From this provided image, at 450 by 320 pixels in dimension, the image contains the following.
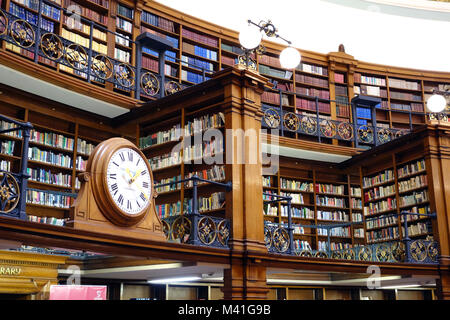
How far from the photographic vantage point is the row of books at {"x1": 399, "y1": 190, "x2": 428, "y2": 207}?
7708 mm

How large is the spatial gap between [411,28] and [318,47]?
257cm

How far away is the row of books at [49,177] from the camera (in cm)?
630

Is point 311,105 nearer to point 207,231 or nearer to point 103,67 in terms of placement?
point 103,67

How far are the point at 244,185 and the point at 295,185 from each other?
141 inches

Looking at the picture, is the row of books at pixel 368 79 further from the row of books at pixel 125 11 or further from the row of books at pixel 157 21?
the row of books at pixel 125 11

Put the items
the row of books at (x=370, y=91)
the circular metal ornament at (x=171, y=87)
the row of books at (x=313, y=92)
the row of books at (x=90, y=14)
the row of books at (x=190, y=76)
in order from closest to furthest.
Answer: the circular metal ornament at (x=171, y=87) → the row of books at (x=90, y=14) → the row of books at (x=190, y=76) → the row of books at (x=313, y=92) → the row of books at (x=370, y=91)

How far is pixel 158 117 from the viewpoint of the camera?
6594 mm

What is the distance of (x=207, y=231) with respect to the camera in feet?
16.7

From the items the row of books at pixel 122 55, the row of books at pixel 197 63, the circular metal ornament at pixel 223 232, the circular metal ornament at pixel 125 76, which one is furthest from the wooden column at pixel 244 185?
the row of books at pixel 197 63

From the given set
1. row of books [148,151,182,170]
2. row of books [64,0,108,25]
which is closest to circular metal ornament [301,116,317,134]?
row of books [148,151,182,170]

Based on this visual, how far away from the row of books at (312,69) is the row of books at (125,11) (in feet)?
11.4

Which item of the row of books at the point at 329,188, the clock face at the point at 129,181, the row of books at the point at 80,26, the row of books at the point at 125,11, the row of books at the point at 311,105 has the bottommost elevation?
the clock face at the point at 129,181

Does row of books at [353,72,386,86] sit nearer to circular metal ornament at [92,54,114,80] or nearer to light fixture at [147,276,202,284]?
circular metal ornament at [92,54,114,80]
